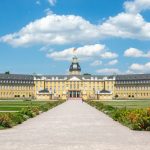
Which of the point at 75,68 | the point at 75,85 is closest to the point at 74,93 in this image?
the point at 75,85

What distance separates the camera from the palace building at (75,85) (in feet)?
496

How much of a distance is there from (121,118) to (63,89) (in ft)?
448

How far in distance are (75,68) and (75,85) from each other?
17029 mm

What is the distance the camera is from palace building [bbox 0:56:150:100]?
15125cm

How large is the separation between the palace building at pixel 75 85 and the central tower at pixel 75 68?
9090mm

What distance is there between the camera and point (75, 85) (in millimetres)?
155500

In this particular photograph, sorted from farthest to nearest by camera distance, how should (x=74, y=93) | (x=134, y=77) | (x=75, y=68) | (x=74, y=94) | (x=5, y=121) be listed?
(x=75, y=68) < (x=134, y=77) < (x=74, y=94) < (x=74, y=93) < (x=5, y=121)

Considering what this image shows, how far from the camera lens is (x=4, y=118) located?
19.7 m

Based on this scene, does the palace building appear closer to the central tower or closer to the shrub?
the central tower

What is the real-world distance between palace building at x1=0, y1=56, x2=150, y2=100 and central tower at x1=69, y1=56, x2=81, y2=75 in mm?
9090

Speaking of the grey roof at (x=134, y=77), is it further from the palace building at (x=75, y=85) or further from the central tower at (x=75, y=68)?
the central tower at (x=75, y=68)

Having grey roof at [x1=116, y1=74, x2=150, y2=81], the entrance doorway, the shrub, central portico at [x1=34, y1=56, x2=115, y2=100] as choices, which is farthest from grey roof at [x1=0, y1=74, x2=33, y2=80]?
the shrub

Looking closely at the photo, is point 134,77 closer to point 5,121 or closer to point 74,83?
Answer: point 74,83

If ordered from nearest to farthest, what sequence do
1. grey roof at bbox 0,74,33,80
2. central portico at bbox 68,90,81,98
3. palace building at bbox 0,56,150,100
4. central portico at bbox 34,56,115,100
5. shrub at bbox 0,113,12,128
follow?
shrub at bbox 0,113,12,128, grey roof at bbox 0,74,33,80, palace building at bbox 0,56,150,100, central portico at bbox 68,90,81,98, central portico at bbox 34,56,115,100
